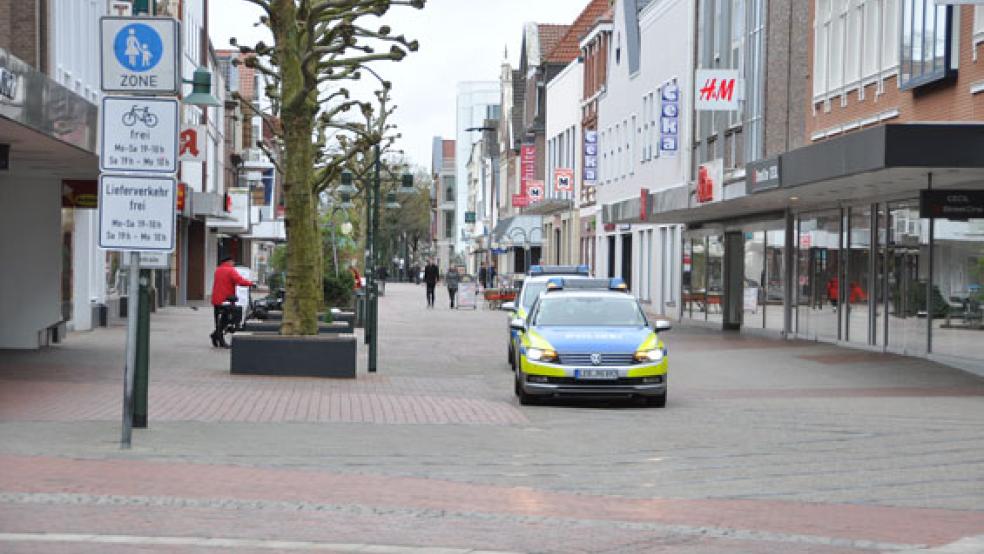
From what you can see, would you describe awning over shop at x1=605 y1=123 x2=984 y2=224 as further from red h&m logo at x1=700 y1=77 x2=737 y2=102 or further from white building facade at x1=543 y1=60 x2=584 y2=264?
white building facade at x1=543 y1=60 x2=584 y2=264

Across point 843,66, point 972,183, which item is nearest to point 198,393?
point 972,183

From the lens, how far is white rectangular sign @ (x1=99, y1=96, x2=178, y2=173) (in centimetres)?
1259

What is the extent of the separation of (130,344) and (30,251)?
1352 centimetres

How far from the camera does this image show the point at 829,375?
2448 cm

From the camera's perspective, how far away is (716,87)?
1492 inches

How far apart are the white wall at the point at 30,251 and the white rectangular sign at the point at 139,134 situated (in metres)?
13.2

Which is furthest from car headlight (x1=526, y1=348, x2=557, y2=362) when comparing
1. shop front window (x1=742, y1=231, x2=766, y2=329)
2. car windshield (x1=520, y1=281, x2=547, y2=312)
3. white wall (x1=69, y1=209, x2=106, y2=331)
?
shop front window (x1=742, y1=231, x2=766, y2=329)

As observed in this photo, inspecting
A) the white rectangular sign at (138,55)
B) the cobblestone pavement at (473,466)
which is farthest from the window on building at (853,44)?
the white rectangular sign at (138,55)

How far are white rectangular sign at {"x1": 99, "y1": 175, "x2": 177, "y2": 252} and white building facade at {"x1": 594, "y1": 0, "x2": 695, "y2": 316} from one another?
30.1 metres

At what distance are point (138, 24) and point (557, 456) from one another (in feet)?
16.9

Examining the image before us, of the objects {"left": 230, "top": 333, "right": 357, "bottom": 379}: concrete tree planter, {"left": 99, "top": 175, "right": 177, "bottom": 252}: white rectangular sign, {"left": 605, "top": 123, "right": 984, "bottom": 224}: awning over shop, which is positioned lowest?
{"left": 230, "top": 333, "right": 357, "bottom": 379}: concrete tree planter

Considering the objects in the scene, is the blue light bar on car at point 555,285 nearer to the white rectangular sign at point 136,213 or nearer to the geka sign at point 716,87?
the white rectangular sign at point 136,213

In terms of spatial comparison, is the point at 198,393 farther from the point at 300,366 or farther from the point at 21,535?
the point at 21,535

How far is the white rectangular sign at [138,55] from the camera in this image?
41.8ft
